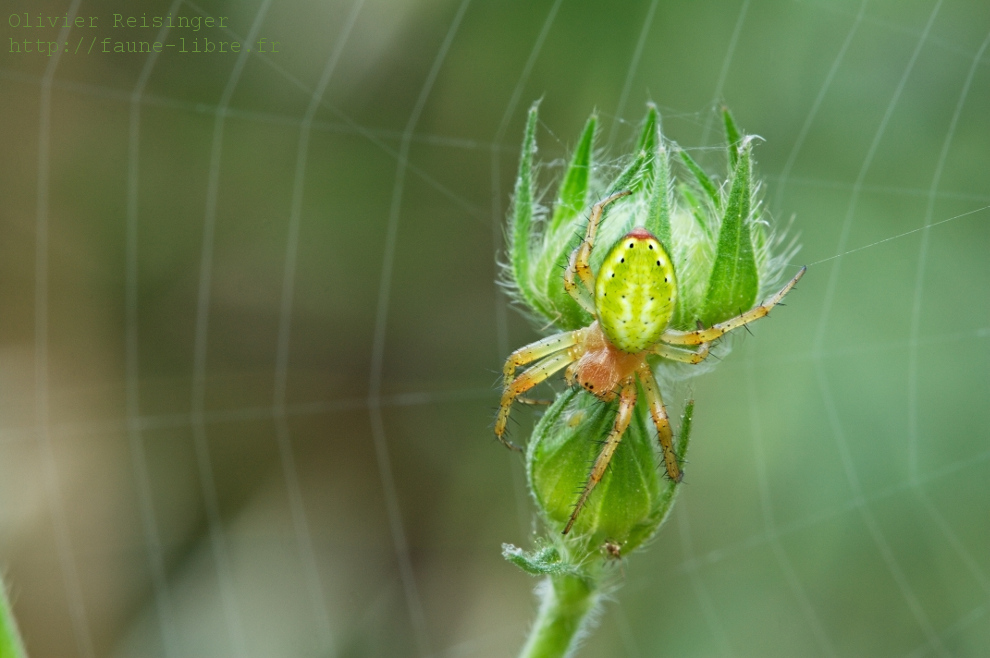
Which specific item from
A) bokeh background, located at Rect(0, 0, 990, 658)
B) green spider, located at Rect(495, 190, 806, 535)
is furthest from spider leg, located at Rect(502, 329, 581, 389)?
bokeh background, located at Rect(0, 0, 990, 658)

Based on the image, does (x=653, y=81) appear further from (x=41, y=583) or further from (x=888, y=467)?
(x=41, y=583)

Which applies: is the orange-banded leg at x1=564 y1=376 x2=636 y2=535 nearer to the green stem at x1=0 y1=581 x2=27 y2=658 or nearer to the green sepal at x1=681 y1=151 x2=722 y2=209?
the green sepal at x1=681 y1=151 x2=722 y2=209

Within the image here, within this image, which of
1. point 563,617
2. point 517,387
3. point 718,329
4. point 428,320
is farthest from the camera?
point 428,320

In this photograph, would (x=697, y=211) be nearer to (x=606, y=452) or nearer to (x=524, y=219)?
(x=524, y=219)

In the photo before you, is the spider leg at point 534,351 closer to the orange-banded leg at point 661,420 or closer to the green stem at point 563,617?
the orange-banded leg at point 661,420

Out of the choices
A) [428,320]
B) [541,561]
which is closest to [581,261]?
[541,561]
